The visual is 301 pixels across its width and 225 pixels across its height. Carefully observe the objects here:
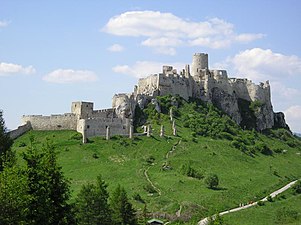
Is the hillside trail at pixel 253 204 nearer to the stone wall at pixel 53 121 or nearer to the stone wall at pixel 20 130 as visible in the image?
the stone wall at pixel 53 121

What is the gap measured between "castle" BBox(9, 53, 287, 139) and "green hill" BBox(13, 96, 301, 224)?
6.91ft

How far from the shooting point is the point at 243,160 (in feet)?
280

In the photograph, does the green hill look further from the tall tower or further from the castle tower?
the tall tower

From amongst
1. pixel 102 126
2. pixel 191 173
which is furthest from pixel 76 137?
pixel 191 173

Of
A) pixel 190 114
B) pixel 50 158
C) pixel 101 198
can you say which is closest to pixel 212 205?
pixel 101 198

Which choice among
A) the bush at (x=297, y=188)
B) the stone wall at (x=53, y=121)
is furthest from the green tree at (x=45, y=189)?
the stone wall at (x=53, y=121)

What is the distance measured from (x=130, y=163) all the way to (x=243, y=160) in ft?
63.9

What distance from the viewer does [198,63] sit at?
11488cm

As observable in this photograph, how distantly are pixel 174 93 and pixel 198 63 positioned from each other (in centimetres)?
1481

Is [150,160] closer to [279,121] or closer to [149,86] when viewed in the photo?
[149,86]

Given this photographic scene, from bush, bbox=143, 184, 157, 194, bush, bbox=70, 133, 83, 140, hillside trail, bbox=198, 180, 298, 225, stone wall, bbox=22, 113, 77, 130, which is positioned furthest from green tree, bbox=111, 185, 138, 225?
stone wall, bbox=22, 113, 77, 130

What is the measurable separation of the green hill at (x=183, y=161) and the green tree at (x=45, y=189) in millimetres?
29101

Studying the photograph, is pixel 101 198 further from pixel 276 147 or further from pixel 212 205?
pixel 276 147

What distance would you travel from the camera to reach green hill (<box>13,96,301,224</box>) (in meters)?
67.3
